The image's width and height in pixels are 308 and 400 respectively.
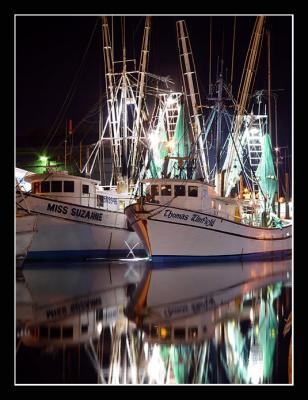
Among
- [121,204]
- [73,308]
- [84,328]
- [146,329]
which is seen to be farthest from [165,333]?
[121,204]

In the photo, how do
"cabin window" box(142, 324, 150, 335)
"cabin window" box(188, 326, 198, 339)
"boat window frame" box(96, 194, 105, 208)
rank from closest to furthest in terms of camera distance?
1. "cabin window" box(188, 326, 198, 339)
2. "cabin window" box(142, 324, 150, 335)
3. "boat window frame" box(96, 194, 105, 208)

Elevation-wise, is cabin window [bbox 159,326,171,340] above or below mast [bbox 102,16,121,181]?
below

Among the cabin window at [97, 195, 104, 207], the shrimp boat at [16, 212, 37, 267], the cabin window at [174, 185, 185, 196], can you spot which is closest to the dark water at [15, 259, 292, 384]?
the shrimp boat at [16, 212, 37, 267]

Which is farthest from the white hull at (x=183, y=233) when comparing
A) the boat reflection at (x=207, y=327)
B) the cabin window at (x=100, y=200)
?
the boat reflection at (x=207, y=327)

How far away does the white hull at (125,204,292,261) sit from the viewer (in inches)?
811

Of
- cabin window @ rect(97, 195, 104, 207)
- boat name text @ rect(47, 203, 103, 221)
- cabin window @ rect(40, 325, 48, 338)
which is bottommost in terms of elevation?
cabin window @ rect(40, 325, 48, 338)

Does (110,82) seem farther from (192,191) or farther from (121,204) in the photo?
(192,191)

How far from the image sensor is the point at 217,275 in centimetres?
1666

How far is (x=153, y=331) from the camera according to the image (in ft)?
27.6

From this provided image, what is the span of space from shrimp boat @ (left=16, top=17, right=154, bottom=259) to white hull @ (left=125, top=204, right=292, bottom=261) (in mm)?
2311

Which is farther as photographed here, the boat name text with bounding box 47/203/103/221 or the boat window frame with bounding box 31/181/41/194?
the boat window frame with bounding box 31/181/41/194

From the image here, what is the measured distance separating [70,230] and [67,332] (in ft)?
46.4

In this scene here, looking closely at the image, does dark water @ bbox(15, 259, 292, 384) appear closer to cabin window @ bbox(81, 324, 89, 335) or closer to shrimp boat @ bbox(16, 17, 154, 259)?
cabin window @ bbox(81, 324, 89, 335)
